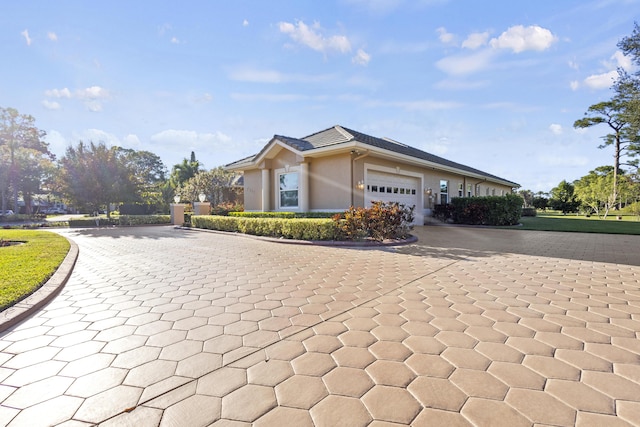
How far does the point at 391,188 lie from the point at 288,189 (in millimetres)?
5244

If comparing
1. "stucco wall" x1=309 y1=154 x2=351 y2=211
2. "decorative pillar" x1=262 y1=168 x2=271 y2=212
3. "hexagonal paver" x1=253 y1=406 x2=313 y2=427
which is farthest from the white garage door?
"hexagonal paver" x1=253 y1=406 x2=313 y2=427

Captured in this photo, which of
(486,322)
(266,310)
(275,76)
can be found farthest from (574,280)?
(275,76)

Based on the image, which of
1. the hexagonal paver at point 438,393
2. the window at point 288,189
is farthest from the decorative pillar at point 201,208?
the hexagonal paver at point 438,393

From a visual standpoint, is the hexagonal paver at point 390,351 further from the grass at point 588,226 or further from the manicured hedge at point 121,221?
the manicured hedge at point 121,221

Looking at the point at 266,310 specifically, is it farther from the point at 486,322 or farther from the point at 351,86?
the point at 351,86

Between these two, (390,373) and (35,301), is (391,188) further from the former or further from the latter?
(35,301)

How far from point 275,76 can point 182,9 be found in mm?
4816

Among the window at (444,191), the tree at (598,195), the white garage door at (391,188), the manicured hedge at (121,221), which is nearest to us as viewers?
the white garage door at (391,188)

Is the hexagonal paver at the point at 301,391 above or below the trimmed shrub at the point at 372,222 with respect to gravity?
below

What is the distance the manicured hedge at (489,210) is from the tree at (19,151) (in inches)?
1724

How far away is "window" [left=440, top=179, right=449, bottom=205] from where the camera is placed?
728 inches

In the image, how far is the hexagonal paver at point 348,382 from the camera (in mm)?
1960

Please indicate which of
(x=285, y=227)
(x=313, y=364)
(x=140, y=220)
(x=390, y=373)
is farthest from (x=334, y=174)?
(x=140, y=220)

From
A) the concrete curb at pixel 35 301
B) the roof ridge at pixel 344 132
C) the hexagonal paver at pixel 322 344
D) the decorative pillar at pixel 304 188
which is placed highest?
the roof ridge at pixel 344 132
